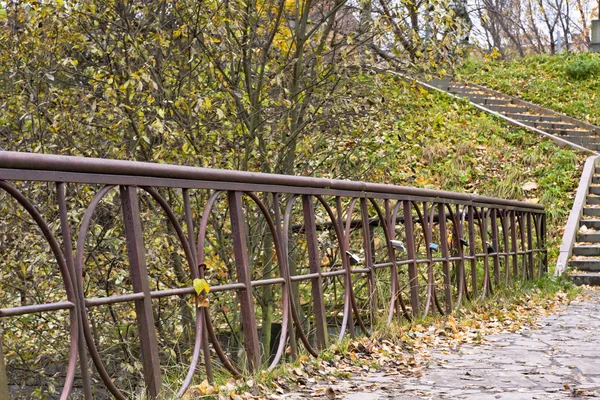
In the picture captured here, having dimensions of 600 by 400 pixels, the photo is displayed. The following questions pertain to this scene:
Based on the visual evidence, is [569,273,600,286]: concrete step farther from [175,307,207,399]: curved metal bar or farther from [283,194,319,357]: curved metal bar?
[175,307,207,399]: curved metal bar

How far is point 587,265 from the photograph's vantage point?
55.1 ft

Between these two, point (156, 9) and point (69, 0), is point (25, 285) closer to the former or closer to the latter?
point (69, 0)

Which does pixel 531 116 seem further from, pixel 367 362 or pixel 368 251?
pixel 367 362

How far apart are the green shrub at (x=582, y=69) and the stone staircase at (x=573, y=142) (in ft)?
12.2

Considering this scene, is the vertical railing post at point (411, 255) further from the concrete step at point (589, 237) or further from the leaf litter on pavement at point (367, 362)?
the concrete step at point (589, 237)

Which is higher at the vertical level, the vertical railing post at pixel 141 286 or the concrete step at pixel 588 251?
the vertical railing post at pixel 141 286

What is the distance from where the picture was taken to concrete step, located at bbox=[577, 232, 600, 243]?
18016 millimetres

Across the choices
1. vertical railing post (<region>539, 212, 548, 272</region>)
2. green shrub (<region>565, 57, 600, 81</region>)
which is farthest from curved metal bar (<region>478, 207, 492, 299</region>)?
green shrub (<region>565, 57, 600, 81</region>)

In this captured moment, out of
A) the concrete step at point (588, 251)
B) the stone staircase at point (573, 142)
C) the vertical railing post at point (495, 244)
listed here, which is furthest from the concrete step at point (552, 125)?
the vertical railing post at point (495, 244)

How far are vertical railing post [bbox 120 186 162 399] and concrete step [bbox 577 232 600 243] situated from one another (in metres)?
15.2

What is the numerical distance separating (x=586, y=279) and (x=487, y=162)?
5.91 m

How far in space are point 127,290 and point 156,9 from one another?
9.69 feet

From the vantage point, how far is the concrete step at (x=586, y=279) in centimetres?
1628

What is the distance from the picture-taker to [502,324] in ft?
30.3
